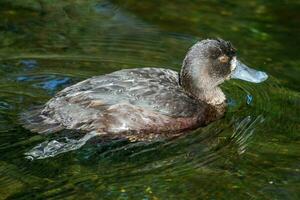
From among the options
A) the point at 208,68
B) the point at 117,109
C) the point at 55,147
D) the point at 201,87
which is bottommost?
the point at 55,147

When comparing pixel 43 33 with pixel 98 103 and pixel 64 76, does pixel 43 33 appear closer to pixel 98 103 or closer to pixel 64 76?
pixel 64 76

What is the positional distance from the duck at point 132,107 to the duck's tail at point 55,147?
0.48 feet

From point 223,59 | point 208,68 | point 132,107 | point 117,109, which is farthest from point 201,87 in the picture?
point 117,109

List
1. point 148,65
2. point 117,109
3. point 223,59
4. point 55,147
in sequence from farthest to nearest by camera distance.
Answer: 1. point 148,65
2. point 223,59
3. point 117,109
4. point 55,147

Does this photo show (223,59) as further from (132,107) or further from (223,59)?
(132,107)

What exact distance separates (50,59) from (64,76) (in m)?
0.60

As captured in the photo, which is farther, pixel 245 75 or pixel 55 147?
pixel 245 75

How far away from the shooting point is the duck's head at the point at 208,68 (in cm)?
902

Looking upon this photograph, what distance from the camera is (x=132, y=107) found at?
8.45 m

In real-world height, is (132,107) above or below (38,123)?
above

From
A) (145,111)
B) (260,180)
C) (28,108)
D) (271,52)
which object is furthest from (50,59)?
(260,180)

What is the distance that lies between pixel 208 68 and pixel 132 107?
3.91 feet

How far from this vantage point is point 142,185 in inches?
292

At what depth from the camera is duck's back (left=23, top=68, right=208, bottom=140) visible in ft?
27.6
